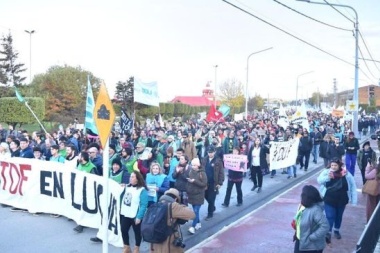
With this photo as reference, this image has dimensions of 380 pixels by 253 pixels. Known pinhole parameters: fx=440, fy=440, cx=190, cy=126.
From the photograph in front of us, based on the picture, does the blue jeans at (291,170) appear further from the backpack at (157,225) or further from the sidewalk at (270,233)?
the backpack at (157,225)

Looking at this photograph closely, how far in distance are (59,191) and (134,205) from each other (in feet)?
10.9

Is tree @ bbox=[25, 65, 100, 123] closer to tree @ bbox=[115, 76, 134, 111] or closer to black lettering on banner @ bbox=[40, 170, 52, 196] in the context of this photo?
tree @ bbox=[115, 76, 134, 111]

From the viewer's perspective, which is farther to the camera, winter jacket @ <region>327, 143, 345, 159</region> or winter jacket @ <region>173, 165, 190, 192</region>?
winter jacket @ <region>327, 143, 345, 159</region>

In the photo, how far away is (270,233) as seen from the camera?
371 inches

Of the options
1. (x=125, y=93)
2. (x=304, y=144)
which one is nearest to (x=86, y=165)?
(x=304, y=144)

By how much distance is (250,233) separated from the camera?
30.8 ft

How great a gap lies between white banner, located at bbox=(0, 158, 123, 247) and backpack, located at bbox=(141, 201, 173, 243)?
90.6 inches

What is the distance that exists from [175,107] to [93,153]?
154 feet

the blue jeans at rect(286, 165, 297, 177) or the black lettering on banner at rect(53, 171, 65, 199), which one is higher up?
the black lettering on banner at rect(53, 171, 65, 199)

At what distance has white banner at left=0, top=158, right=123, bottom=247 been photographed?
8125mm

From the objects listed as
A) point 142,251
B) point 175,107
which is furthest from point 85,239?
point 175,107

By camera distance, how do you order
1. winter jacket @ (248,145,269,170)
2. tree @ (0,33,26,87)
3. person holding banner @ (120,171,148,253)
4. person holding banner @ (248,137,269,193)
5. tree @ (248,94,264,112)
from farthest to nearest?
tree @ (248,94,264,112), tree @ (0,33,26,87), winter jacket @ (248,145,269,170), person holding banner @ (248,137,269,193), person holding banner @ (120,171,148,253)

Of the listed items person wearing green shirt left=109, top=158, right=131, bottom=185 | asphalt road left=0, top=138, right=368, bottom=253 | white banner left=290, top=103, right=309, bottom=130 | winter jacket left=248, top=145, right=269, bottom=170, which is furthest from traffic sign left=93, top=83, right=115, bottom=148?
white banner left=290, top=103, right=309, bottom=130

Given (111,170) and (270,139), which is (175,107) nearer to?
(270,139)
